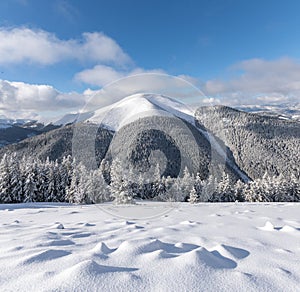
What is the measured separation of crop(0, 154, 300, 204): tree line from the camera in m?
29.7

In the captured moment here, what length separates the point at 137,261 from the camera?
2826 millimetres

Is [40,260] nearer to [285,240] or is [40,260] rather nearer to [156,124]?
[285,240]

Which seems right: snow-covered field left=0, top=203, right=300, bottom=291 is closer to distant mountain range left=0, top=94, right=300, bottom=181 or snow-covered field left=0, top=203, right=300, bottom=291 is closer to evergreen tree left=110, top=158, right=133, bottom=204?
distant mountain range left=0, top=94, right=300, bottom=181

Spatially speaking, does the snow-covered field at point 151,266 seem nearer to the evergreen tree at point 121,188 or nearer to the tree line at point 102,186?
the tree line at point 102,186

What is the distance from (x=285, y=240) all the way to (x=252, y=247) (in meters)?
1.00

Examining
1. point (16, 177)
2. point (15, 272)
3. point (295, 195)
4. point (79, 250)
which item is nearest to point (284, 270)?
point (79, 250)

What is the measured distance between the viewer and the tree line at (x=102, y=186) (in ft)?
97.4

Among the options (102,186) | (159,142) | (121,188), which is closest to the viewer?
(159,142)

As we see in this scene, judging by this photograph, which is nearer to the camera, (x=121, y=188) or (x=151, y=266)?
Result: (x=151, y=266)

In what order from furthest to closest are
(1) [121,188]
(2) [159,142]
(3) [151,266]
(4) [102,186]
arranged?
(4) [102,186] → (1) [121,188] → (2) [159,142] → (3) [151,266]

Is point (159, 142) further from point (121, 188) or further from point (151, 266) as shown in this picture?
point (121, 188)

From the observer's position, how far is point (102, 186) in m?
33.1

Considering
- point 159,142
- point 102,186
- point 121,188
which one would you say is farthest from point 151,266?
point 102,186

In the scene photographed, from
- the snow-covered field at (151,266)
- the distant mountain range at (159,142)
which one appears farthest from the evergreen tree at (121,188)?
the snow-covered field at (151,266)
